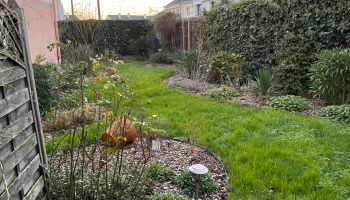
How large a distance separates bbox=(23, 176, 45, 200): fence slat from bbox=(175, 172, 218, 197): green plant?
1246mm

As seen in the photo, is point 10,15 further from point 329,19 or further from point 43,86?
point 329,19

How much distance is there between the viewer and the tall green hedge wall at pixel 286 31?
6.25 m

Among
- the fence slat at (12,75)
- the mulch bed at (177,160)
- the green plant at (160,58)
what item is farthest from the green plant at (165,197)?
the green plant at (160,58)

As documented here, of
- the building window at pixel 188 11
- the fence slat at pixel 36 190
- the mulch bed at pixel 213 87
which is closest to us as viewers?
the fence slat at pixel 36 190

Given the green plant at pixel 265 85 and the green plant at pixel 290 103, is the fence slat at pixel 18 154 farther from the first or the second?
the green plant at pixel 265 85

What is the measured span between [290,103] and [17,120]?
491 centimetres

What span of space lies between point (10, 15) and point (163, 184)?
196 centimetres

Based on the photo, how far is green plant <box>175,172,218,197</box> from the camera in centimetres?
291

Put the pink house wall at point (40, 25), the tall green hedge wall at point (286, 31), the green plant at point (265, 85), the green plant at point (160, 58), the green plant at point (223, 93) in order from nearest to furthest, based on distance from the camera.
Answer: the tall green hedge wall at point (286, 31)
the green plant at point (265, 85)
the green plant at point (223, 93)
the pink house wall at point (40, 25)
the green plant at point (160, 58)

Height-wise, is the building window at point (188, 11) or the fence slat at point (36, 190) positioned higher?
the building window at point (188, 11)


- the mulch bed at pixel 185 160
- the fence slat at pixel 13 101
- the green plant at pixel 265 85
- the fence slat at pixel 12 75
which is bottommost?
the mulch bed at pixel 185 160

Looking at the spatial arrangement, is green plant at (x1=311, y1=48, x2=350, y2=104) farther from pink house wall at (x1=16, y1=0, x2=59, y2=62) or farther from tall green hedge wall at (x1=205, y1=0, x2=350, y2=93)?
pink house wall at (x1=16, y1=0, x2=59, y2=62)

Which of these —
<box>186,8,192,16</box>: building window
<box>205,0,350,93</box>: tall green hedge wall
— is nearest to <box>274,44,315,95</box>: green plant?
<box>205,0,350,93</box>: tall green hedge wall

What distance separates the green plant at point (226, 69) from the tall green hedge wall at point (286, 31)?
489 millimetres
